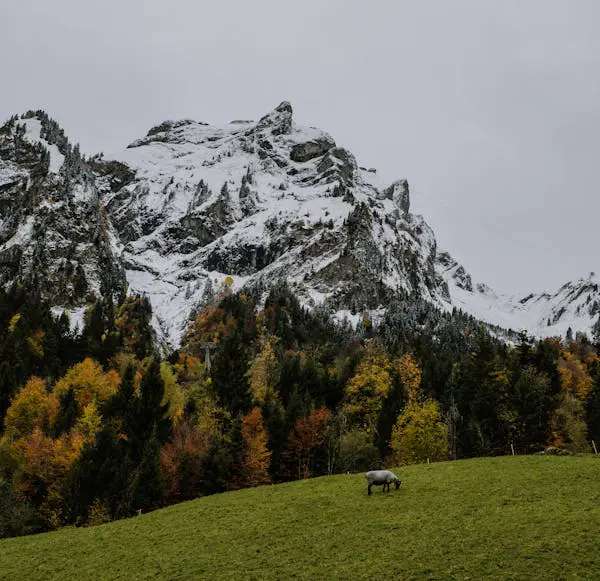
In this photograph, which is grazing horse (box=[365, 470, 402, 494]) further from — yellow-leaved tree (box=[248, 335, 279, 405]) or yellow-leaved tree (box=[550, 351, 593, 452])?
yellow-leaved tree (box=[248, 335, 279, 405])

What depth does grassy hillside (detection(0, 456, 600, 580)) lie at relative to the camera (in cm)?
2116

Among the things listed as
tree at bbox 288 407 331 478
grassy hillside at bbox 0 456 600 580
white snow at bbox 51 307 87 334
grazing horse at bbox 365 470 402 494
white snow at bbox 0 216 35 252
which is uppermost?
white snow at bbox 0 216 35 252

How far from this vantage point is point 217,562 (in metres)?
24.5

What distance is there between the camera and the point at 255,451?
5734 centimetres

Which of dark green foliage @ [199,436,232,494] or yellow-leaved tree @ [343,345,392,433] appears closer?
dark green foliage @ [199,436,232,494]

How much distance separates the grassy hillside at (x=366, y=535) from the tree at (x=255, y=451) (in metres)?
14.7

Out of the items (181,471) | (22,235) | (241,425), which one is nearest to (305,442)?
(241,425)

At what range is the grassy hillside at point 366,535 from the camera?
21.2 meters

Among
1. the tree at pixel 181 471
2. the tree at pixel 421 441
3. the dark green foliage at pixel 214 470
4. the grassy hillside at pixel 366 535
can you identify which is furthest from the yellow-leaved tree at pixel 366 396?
the grassy hillside at pixel 366 535

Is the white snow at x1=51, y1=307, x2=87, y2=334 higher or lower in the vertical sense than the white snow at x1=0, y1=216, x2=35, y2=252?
lower

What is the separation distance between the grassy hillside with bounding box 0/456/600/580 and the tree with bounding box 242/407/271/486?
577 inches

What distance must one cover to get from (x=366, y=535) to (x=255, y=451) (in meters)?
33.2

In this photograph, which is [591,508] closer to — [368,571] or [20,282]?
[368,571]

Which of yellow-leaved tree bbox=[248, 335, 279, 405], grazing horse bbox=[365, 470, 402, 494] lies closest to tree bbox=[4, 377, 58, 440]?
yellow-leaved tree bbox=[248, 335, 279, 405]
